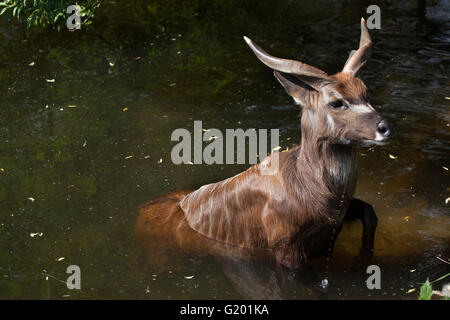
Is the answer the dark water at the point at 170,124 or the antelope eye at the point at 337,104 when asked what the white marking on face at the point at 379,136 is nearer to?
the antelope eye at the point at 337,104

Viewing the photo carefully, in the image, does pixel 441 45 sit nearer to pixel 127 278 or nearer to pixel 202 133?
pixel 202 133

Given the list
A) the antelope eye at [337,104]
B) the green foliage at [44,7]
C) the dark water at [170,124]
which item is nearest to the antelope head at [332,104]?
the antelope eye at [337,104]

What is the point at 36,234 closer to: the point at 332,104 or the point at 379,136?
the point at 332,104

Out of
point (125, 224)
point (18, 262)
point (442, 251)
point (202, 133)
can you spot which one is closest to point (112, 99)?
point (202, 133)

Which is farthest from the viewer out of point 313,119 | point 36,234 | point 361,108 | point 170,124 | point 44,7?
point 44,7

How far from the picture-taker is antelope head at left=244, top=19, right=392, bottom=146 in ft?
17.5

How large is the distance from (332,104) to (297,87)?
1.22 ft

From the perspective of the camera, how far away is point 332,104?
→ 5480mm

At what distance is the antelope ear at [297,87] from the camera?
5.63m

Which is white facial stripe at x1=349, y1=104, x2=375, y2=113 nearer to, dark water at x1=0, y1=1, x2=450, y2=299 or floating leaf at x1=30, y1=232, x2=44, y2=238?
dark water at x1=0, y1=1, x2=450, y2=299

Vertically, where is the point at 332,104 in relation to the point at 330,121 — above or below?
above

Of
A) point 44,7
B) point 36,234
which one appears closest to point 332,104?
point 36,234

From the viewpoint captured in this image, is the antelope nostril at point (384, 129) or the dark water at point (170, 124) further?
the dark water at point (170, 124)
